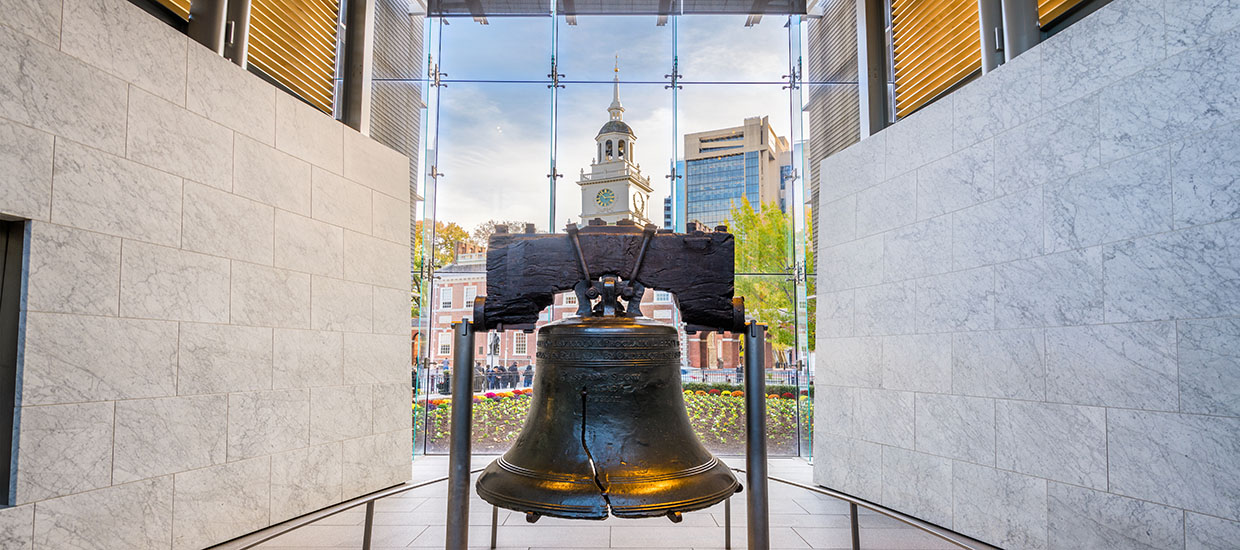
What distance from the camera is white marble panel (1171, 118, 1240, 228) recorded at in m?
2.91

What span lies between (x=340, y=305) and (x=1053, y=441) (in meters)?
5.36

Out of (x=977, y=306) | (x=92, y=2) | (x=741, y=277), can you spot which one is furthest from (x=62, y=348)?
(x=741, y=277)

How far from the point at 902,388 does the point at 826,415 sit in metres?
1.18

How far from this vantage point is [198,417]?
4.05 meters

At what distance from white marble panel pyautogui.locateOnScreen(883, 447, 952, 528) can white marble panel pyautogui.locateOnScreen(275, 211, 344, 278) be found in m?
5.04

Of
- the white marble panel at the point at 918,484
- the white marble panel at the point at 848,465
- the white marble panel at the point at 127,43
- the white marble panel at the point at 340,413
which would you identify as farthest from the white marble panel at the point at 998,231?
the white marble panel at the point at 127,43

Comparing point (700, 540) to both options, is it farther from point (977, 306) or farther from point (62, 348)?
point (62, 348)

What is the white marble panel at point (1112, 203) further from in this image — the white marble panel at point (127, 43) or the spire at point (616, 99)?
the spire at point (616, 99)

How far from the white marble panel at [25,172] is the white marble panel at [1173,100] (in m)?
5.63

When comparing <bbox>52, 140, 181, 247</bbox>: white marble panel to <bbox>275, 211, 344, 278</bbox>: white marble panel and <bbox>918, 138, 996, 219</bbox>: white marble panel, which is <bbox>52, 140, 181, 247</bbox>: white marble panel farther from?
<bbox>918, 138, 996, 219</bbox>: white marble panel

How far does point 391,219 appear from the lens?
635 centimetres

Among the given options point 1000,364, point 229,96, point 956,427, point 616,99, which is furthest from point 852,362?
point 229,96

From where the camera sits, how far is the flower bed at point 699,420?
881 cm

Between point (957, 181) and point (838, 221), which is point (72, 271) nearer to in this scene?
point (957, 181)
